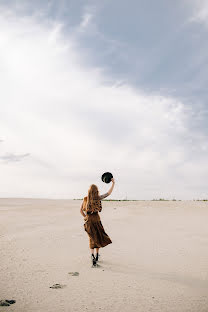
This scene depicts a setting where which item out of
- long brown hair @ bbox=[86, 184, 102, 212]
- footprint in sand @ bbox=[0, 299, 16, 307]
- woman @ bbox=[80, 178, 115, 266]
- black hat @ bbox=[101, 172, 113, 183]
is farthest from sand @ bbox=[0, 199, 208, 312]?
black hat @ bbox=[101, 172, 113, 183]

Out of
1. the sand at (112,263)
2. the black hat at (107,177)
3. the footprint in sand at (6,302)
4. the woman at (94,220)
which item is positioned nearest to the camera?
the footprint in sand at (6,302)

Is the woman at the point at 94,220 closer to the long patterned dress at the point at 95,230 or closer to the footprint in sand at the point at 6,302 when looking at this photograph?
the long patterned dress at the point at 95,230

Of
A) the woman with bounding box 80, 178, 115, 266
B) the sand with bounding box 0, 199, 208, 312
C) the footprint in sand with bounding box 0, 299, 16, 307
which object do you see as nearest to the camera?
the footprint in sand with bounding box 0, 299, 16, 307

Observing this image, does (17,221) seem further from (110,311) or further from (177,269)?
(110,311)

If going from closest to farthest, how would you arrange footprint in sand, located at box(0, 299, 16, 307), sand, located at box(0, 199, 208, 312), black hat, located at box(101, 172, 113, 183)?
footprint in sand, located at box(0, 299, 16, 307) < sand, located at box(0, 199, 208, 312) < black hat, located at box(101, 172, 113, 183)

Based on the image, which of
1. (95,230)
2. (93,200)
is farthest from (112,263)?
(93,200)

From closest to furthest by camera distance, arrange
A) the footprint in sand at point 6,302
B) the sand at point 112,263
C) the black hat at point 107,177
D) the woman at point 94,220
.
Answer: the footprint in sand at point 6,302 < the sand at point 112,263 < the woman at point 94,220 < the black hat at point 107,177

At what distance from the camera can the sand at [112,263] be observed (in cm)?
594

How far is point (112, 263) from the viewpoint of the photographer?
335 inches

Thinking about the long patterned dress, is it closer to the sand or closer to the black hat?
the black hat

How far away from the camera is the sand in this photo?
19.5 ft

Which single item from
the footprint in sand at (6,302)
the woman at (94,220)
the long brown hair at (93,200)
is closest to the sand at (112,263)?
the footprint in sand at (6,302)

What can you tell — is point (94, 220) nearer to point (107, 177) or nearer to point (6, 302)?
point (107, 177)

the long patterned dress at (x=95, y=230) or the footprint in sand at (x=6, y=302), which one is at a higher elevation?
the long patterned dress at (x=95, y=230)
